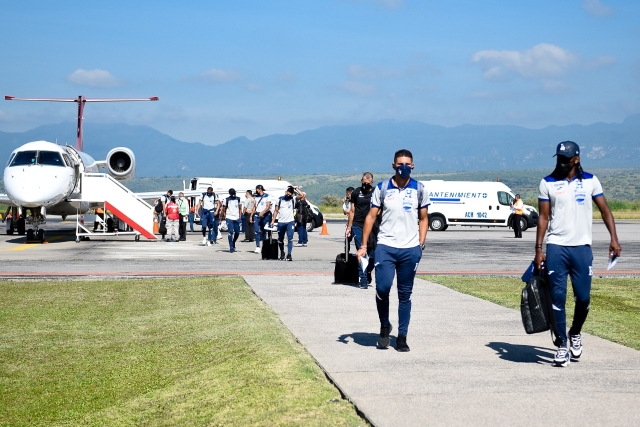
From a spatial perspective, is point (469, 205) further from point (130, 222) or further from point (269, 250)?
point (269, 250)

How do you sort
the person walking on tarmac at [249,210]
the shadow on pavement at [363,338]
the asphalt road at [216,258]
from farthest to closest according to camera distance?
the person walking on tarmac at [249,210] → the asphalt road at [216,258] → the shadow on pavement at [363,338]

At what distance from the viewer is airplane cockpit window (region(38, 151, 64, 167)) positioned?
29.5 metres

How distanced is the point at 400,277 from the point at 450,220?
35229 millimetres

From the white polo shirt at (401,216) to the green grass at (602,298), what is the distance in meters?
2.51

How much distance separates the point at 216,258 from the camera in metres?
22.9

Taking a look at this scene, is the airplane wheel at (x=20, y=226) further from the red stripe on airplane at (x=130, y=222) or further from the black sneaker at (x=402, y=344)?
the black sneaker at (x=402, y=344)

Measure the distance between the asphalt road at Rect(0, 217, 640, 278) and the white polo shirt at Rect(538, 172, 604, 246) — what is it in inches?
403

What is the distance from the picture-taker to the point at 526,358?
27.8ft

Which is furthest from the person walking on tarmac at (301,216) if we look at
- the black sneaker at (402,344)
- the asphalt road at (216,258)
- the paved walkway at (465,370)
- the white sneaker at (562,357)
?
the white sneaker at (562,357)

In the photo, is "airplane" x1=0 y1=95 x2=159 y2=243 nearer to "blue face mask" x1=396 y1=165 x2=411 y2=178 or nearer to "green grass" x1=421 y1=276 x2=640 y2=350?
"green grass" x1=421 y1=276 x2=640 y2=350

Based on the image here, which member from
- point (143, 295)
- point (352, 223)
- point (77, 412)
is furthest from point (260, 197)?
point (77, 412)

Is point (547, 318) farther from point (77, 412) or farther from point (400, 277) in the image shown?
point (77, 412)

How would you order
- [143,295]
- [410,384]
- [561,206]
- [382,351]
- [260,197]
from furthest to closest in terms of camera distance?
[260,197] < [143,295] < [382,351] < [561,206] < [410,384]

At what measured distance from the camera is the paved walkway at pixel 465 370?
6.25m
